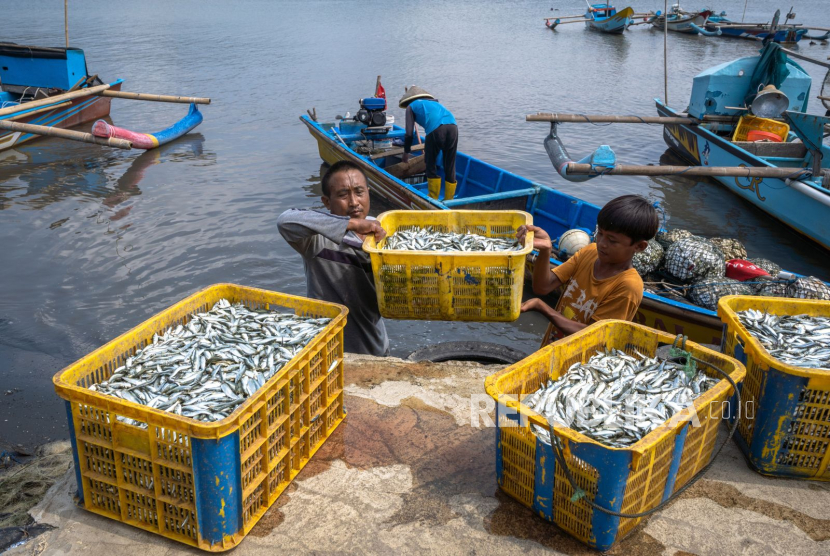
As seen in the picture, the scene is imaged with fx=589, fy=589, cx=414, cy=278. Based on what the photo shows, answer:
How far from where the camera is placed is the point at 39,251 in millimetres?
10602

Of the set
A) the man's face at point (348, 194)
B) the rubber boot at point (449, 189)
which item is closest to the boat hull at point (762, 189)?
the rubber boot at point (449, 189)

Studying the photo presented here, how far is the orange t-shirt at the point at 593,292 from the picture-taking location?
3693 mm

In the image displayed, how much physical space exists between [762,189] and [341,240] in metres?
11.2

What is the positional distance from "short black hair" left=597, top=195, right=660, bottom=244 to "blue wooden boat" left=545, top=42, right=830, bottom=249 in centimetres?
665

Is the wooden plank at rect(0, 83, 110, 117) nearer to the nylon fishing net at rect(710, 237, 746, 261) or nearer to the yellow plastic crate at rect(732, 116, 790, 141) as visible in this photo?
the nylon fishing net at rect(710, 237, 746, 261)

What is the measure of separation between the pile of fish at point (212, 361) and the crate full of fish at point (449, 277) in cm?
53

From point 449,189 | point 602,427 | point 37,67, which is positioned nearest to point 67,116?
point 37,67

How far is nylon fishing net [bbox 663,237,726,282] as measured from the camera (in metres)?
7.60

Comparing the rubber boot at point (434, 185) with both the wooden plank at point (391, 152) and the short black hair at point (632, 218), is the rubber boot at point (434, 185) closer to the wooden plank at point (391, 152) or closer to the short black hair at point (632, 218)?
the wooden plank at point (391, 152)

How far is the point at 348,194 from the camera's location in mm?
4105

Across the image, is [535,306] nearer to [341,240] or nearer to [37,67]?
[341,240]

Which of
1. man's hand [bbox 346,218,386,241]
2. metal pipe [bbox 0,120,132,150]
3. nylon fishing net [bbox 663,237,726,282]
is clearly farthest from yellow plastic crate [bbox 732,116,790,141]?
metal pipe [bbox 0,120,132,150]

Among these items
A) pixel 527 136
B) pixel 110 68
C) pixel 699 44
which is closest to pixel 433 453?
pixel 527 136

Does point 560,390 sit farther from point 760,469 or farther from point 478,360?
point 478,360
